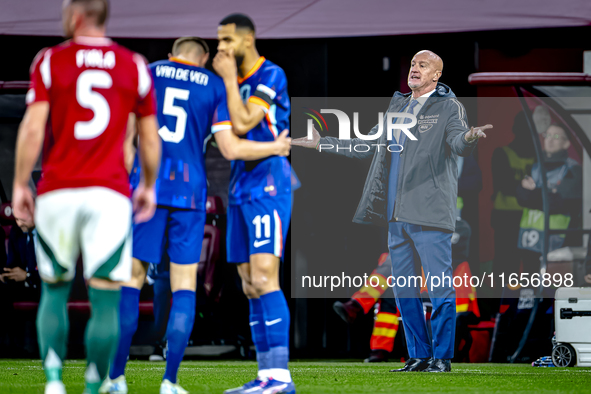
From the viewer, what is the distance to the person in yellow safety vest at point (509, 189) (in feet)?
22.8

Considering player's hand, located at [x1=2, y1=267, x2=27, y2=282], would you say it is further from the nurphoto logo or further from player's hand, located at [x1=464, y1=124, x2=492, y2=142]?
player's hand, located at [x1=464, y1=124, x2=492, y2=142]

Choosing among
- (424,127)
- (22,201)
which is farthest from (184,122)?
(424,127)

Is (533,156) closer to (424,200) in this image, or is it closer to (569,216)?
(569,216)

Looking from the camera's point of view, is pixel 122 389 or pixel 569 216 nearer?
pixel 122 389

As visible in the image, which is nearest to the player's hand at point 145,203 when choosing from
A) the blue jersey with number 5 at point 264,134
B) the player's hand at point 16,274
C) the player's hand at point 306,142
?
the blue jersey with number 5 at point 264,134

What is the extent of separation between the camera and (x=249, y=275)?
3.68 m

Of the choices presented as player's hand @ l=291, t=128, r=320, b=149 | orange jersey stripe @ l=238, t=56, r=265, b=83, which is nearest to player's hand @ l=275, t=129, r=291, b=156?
A: orange jersey stripe @ l=238, t=56, r=265, b=83

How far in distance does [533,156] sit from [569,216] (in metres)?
0.61

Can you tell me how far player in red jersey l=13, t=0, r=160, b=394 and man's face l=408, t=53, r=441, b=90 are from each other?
360 cm

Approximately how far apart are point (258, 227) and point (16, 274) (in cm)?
421

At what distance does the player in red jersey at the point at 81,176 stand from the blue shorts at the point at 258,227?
0.93 m

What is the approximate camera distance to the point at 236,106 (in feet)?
11.5

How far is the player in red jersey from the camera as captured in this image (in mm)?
2611

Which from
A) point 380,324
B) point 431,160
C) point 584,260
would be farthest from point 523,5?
point 380,324
